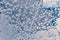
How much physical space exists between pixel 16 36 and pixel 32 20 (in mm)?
194

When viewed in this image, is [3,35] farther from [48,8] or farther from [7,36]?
[48,8]

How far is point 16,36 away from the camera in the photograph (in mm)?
997

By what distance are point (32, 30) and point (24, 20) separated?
0.11 meters

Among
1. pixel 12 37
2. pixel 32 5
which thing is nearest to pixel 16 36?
pixel 12 37

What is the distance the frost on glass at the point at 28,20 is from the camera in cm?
96

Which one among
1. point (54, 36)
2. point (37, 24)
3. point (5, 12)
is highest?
point (5, 12)

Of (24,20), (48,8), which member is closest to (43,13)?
(48,8)

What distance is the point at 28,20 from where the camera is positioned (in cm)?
98

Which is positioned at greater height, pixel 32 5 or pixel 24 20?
pixel 32 5

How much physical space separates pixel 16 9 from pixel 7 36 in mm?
241

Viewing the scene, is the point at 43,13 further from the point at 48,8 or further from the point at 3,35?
the point at 3,35

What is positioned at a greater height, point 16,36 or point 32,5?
point 32,5

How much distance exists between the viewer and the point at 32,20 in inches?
38.4

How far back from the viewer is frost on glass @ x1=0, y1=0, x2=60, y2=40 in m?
0.96
